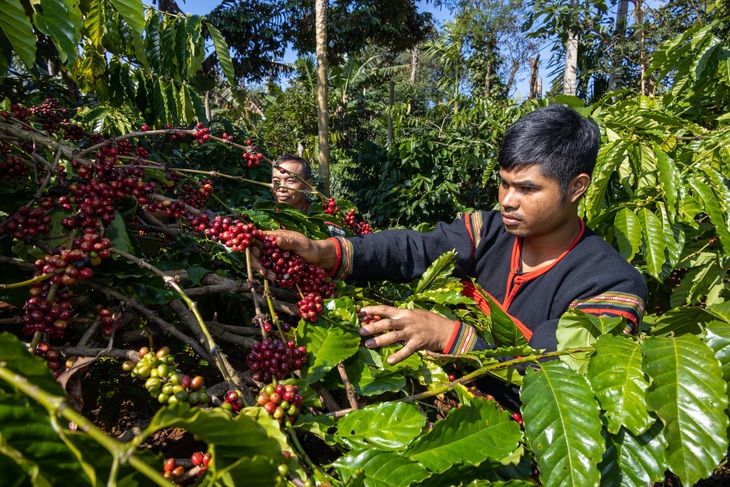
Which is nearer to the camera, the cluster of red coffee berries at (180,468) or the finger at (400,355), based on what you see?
the cluster of red coffee berries at (180,468)

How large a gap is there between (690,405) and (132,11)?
174 cm

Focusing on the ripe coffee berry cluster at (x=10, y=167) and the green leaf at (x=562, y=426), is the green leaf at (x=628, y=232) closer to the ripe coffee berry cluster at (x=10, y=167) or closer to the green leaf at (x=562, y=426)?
the green leaf at (x=562, y=426)

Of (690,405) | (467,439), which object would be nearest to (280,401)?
(467,439)

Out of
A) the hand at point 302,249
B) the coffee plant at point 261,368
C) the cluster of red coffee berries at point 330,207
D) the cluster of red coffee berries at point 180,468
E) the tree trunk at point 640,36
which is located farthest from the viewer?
the tree trunk at point 640,36

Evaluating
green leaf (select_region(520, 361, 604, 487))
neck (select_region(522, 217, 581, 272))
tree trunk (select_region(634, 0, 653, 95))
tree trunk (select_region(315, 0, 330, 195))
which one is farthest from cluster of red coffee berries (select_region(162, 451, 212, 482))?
tree trunk (select_region(634, 0, 653, 95))

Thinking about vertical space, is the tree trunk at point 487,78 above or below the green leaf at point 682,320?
above

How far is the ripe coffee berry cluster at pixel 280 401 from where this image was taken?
80 cm

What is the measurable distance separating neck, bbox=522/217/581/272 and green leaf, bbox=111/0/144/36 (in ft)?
4.99

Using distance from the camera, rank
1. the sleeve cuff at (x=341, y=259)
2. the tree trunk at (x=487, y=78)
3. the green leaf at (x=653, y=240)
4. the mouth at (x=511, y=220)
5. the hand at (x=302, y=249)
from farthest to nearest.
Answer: the tree trunk at (x=487, y=78) < the green leaf at (x=653, y=240) < the mouth at (x=511, y=220) < the sleeve cuff at (x=341, y=259) < the hand at (x=302, y=249)

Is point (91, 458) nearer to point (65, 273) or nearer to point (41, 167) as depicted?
point (65, 273)

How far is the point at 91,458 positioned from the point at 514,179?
4.55ft

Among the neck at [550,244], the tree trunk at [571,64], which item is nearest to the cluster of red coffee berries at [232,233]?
the neck at [550,244]

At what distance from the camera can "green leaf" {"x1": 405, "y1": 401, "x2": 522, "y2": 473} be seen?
789 millimetres

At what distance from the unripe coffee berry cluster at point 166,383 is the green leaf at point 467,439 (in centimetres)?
39
